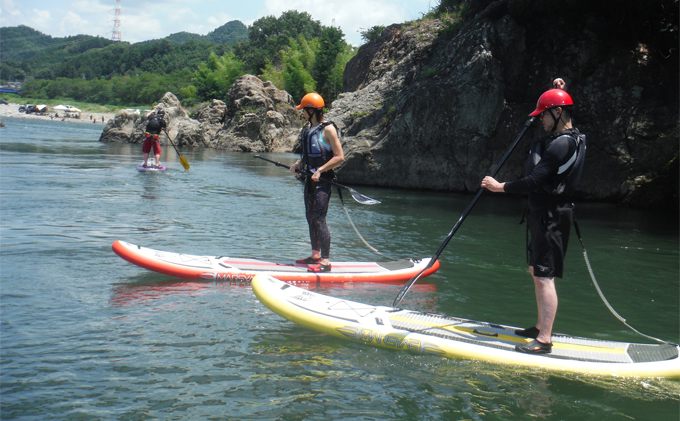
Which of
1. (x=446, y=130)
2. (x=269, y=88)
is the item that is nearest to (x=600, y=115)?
(x=446, y=130)

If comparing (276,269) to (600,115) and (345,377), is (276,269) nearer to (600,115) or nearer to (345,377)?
(345,377)

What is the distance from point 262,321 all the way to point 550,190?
9.09 feet

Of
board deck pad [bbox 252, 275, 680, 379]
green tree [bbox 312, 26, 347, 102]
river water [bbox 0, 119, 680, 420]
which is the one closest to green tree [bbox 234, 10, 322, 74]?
green tree [bbox 312, 26, 347, 102]

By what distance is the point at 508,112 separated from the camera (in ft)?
53.2

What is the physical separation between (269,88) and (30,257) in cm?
3504

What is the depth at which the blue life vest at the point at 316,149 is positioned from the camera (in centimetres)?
623

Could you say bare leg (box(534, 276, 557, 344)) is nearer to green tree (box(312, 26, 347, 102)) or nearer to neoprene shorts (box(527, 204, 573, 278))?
neoprene shorts (box(527, 204, 573, 278))

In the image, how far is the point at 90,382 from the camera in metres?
3.50

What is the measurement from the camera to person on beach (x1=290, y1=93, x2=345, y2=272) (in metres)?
6.13

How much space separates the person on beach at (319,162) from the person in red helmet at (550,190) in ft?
7.97

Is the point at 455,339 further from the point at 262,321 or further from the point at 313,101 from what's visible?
the point at 313,101

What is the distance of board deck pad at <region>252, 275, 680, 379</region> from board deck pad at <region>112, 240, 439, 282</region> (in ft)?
3.67

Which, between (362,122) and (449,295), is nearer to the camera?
(449,295)

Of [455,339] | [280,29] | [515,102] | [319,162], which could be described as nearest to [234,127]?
[515,102]
